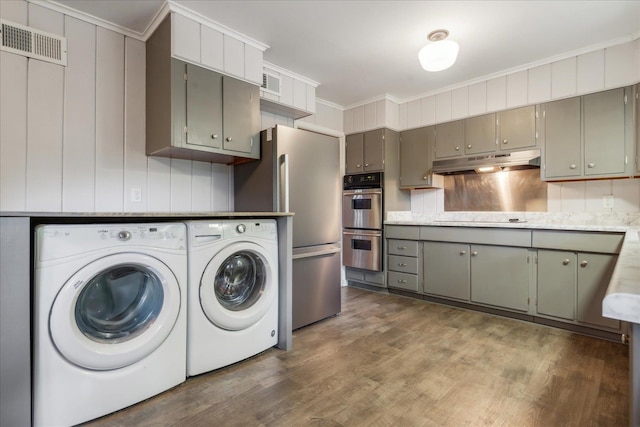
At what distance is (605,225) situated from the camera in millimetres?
2877

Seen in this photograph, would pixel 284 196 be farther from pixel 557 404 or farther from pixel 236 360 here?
pixel 557 404

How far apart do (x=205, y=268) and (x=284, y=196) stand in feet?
3.06

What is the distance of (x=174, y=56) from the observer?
2287 mm

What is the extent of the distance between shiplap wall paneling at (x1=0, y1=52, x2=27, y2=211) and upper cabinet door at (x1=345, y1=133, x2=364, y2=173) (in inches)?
127

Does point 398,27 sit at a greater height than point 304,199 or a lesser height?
greater

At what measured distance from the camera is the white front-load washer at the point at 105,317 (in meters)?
1.39

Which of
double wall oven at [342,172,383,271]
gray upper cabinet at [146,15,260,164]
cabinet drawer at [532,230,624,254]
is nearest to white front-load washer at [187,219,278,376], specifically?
gray upper cabinet at [146,15,260,164]

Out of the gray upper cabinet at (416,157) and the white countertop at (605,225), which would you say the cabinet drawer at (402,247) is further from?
the gray upper cabinet at (416,157)

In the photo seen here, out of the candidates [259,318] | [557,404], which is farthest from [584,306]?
[259,318]

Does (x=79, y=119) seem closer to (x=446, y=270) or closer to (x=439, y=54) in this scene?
(x=439, y=54)

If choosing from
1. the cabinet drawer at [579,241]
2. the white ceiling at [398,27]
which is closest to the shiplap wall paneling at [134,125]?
the white ceiling at [398,27]

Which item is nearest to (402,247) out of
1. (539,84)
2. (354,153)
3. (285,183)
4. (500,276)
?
(500,276)

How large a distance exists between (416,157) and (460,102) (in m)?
0.77

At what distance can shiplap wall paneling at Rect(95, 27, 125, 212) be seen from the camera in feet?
7.73
